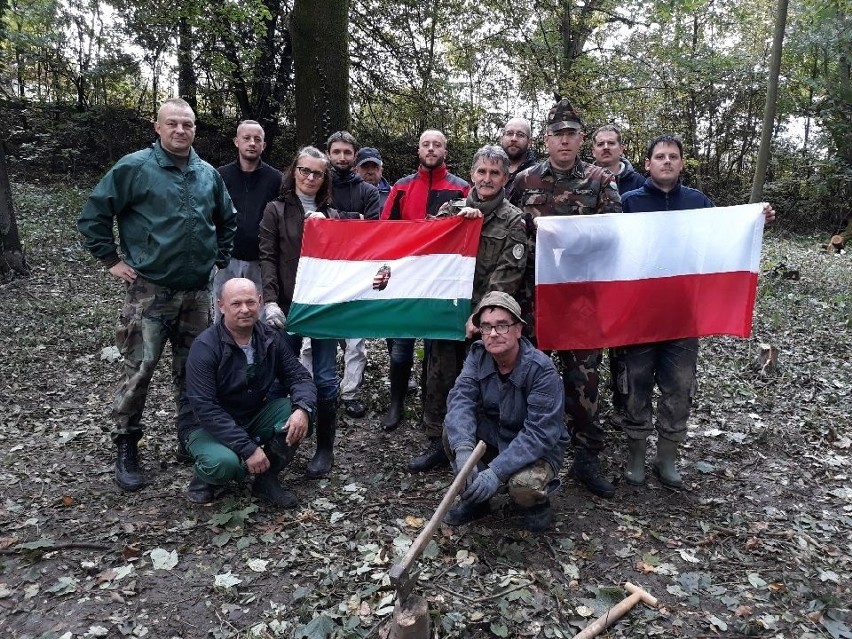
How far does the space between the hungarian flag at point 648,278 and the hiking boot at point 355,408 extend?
1.95 m

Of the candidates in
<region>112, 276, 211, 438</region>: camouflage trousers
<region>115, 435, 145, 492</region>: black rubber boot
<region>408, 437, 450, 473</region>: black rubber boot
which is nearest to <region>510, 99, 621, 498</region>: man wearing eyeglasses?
<region>408, 437, 450, 473</region>: black rubber boot

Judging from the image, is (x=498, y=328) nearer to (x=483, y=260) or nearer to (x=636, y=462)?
(x=483, y=260)

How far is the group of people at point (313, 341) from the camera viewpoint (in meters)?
3.67

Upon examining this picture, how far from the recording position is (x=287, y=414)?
4.00 m

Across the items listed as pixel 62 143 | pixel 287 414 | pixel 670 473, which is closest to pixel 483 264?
pixel 287 414

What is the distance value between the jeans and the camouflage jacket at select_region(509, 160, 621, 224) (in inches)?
70.5

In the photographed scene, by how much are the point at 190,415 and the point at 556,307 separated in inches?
104

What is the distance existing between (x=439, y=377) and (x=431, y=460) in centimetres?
63

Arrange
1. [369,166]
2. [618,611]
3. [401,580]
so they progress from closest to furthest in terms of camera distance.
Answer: [401,580] < [618,611] < [369,166]

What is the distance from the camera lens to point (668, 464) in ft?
14.1

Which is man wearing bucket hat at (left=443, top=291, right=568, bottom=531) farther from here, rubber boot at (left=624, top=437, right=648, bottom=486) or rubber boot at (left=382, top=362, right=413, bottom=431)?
rubber boot at (left=382, top=362, right=413, bottom=431)

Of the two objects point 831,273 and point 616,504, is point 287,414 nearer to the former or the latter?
point 616,504

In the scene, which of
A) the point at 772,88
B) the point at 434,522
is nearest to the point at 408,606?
the point at 434,522

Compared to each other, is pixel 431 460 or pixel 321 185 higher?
pixel 321 185
